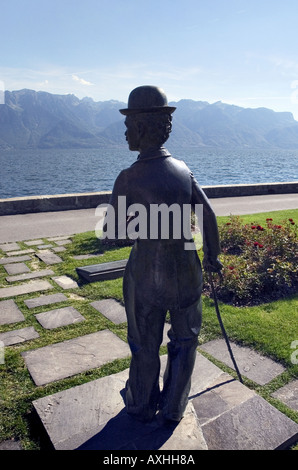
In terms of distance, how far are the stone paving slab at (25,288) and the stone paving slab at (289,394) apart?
390 cm

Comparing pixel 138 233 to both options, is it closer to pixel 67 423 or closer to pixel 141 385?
pixel 141 385

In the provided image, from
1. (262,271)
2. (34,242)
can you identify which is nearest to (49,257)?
(34,242)

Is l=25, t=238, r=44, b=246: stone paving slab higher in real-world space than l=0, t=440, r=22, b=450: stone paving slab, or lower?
higher

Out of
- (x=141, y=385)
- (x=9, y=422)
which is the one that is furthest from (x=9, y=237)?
(x=141, y=385)

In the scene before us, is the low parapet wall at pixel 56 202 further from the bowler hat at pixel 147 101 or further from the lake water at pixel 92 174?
the lake water at pixel 92 174

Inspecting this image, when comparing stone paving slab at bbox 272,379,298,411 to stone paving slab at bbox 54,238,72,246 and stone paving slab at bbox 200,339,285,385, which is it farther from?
stone paving slab at bbox 54,238,72,246

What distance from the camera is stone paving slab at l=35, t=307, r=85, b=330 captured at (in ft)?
15.9

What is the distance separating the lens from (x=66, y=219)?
1104cm

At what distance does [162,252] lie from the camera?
99.8 inches

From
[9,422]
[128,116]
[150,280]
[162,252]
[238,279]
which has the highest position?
[128,116]

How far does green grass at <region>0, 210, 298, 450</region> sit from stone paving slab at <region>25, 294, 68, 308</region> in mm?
88

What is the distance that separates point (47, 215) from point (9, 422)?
8.86 metres

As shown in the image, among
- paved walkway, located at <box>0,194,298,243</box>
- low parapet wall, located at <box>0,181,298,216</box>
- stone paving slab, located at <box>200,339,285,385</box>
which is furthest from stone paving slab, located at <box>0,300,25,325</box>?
low parapet wall, located at <box>0,181,298,216</box>

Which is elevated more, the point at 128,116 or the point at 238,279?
the point at 128,116
